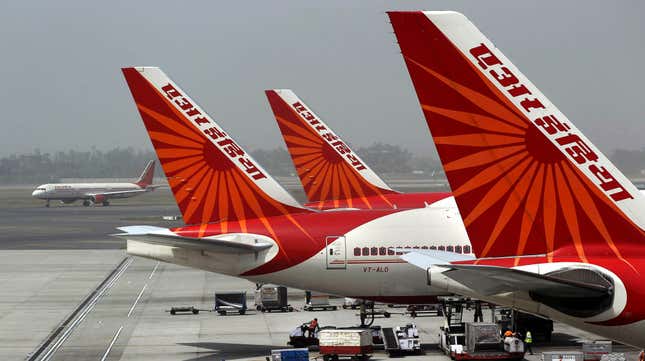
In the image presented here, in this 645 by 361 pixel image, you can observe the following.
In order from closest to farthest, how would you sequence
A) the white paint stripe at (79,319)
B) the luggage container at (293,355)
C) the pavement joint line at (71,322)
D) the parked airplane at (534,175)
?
the parked airplane at (534,175) → the luggage container at (293,355) → the pavement joint line at (71,322) → the white paint stripe at (79,319)

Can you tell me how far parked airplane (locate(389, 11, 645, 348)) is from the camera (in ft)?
63.7

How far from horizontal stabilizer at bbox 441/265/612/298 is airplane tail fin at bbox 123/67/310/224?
22134mm

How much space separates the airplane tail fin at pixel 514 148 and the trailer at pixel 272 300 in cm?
3362

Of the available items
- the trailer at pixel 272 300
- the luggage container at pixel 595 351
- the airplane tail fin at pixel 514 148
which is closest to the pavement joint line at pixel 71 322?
the trailer at pixel 272 300

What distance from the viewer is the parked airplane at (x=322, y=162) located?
2549 inches

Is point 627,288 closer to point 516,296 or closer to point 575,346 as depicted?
point 516,296

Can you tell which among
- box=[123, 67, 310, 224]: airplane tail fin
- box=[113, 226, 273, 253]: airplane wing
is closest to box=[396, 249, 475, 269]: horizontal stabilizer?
box=[113, 226, 273, 253]: airplane wing

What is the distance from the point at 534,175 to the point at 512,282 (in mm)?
2447

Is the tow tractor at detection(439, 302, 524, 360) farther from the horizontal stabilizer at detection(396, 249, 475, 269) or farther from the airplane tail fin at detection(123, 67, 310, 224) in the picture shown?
the horizontal stabilizer at detection(396, 249, 475, 269)

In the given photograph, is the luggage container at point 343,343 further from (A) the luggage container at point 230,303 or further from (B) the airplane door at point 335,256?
(A) the luggage container at point 230,303

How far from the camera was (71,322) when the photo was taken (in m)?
50.5

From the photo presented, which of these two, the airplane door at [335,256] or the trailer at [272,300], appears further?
the trailer at [272,300]

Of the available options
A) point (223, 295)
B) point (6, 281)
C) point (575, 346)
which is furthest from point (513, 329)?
point (6, 281)

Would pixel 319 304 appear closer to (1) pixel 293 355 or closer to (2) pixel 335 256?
(2) pixel 335 256
